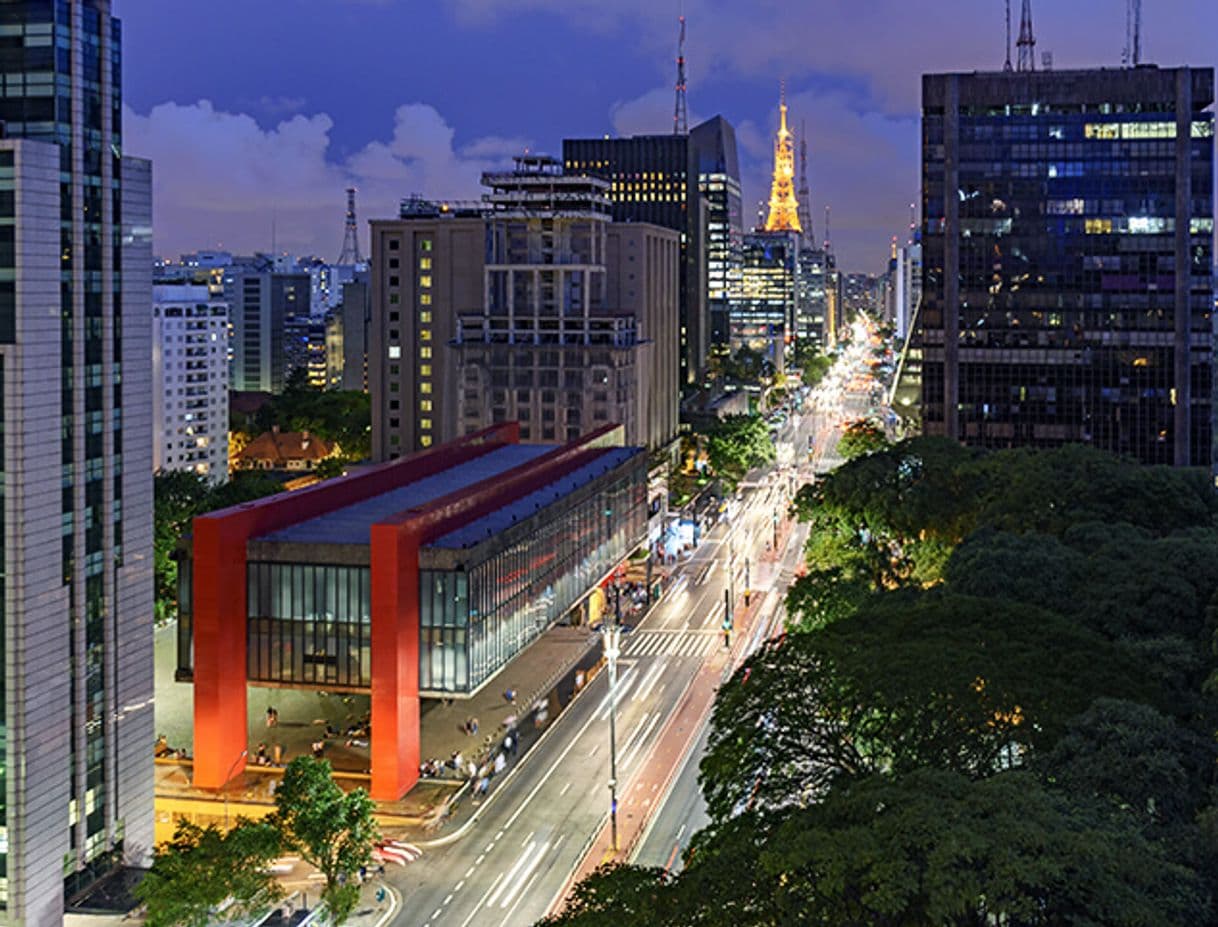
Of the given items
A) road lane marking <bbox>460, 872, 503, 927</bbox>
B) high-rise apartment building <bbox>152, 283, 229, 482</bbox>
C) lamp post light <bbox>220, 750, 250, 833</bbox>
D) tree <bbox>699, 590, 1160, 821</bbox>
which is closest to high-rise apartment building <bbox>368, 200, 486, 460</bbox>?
high-rise apartment building <bbox>152, 283, 229, 482</bbox>

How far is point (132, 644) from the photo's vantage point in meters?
63.0

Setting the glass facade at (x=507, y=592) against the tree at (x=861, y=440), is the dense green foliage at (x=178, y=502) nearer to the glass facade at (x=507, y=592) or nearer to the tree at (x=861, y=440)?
the glass facade at (x=507, y=592)

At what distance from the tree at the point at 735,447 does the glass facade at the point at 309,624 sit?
340 feet

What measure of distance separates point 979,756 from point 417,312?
123080mm

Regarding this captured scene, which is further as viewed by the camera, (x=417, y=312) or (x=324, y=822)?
(x=417, y=312)

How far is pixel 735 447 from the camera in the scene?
594 feet

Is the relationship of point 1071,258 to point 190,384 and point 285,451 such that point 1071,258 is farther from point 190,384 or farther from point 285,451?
point 285,451

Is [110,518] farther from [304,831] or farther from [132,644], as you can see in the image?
[304,831]

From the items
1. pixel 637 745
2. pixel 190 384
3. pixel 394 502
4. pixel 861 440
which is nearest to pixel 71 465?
pixel 637 745

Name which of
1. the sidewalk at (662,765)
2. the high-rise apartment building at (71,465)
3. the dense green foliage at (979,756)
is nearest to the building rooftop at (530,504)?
the sidewalk at (662,765)

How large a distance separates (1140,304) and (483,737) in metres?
93.4

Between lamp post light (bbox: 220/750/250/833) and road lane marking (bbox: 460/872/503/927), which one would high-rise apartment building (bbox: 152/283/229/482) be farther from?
road lane marking (bbox: 460/872/503/927)

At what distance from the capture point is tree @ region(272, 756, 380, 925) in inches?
2331

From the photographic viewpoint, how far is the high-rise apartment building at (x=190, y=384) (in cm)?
17475
